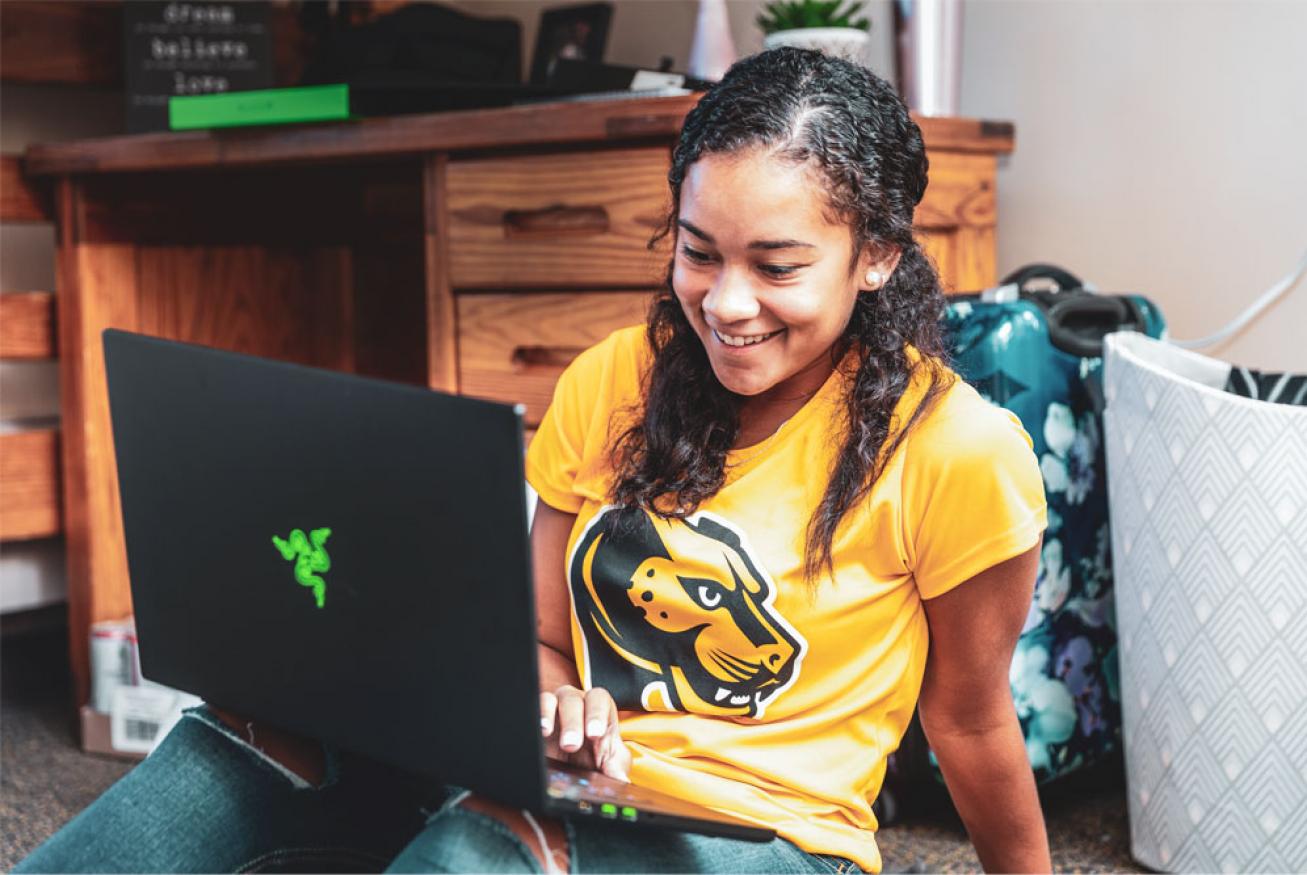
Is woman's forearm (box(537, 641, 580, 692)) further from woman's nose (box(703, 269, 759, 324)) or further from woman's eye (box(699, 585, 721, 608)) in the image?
woman's nose (box(703, 269, 759, 324))

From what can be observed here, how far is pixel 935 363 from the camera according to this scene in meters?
0.97

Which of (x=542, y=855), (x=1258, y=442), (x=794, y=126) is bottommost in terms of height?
(x=542, y=855)

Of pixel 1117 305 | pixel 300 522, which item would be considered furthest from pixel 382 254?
pixel 300 522

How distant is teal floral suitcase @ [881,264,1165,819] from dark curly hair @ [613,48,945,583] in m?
0.46

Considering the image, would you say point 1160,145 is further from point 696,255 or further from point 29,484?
point 29,484

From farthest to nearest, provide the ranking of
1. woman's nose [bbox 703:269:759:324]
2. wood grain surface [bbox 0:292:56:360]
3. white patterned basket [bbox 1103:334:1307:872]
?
wood grain surface [bbox 0:292:56:360] < white patterned basket [bbox 1103:334:1307:872] < woman's nose [bbox 703:269:759:324]

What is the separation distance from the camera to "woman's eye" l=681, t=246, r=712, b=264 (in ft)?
3.04

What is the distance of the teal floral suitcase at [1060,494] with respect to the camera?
1460mm

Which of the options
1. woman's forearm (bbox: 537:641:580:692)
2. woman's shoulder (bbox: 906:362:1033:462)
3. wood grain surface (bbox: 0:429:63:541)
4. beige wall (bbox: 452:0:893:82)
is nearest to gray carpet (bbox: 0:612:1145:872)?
wood grain surface (bbox: 0:429:63:541)

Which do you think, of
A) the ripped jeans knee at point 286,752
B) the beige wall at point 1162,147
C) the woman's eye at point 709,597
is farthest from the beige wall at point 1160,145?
the ripped jeans knee at point 286,752

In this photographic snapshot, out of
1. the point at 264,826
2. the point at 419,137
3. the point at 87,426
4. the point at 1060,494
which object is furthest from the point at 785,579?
the point at 87,426

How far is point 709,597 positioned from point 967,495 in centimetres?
18

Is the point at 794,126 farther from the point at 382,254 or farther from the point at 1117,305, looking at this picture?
the point at 382,254

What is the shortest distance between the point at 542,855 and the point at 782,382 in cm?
39
